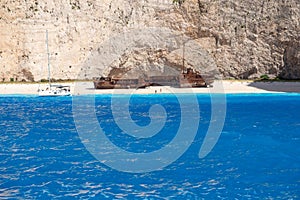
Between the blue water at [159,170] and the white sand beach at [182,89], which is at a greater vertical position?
the white sand beach at [182,89]

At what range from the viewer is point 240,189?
34.2ft

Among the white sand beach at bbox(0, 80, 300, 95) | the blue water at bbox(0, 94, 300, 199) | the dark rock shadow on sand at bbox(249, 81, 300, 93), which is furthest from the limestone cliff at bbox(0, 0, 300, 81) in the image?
Result: the blue water at bbox(0, 94, 300, 199)

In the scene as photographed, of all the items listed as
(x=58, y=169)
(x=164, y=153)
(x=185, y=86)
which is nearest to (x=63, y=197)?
(x=58, y=169)

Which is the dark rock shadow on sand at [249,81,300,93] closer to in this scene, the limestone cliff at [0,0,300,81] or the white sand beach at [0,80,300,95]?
the white sand beach at [0,80,300,95]

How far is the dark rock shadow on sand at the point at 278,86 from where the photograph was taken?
39.1 m

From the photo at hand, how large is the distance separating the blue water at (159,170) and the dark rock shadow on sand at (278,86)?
52.0 ft

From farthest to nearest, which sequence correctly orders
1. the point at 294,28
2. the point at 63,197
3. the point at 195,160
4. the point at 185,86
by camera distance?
1. the point at 294,28
2. the point at 185,86
3. the point at 195,160
4. the point at 63,197

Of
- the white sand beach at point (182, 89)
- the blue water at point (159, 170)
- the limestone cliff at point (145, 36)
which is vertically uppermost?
the limestone cliff at point (145, 36)

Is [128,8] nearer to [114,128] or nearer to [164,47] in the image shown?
[164,47]

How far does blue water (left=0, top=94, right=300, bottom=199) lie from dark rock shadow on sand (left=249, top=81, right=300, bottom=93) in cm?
1585

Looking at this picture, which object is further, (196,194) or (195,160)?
(195,160)

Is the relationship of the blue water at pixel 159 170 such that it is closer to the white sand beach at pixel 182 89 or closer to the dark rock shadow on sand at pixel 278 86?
the white sand beach at pixel 182 89

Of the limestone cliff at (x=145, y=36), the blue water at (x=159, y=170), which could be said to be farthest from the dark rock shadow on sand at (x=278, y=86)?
the blue water at (x=159, y=170)

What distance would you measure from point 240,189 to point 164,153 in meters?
4.53
